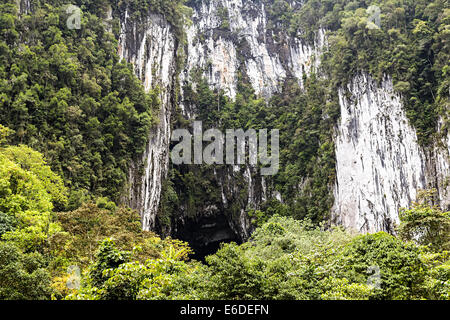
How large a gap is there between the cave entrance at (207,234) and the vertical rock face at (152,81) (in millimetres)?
6566

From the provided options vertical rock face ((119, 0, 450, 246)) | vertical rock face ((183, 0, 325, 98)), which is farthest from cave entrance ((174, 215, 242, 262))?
vertical rock face ((183, 0, 325, 98))

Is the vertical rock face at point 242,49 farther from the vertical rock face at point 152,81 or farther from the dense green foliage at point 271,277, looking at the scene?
the dense green foliage at point 271,277

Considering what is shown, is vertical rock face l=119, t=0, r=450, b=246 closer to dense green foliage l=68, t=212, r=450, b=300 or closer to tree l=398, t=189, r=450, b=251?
tree l=398, t=189, r=450, b=251

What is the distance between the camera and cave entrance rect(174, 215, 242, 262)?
29.9 meters

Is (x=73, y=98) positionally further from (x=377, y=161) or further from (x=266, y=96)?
(x=266, y=96)

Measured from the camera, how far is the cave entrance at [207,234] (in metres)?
29.9

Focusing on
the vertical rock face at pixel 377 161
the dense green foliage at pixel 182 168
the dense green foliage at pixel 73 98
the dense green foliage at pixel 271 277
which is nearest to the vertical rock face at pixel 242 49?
the dense green foliage at pixel 182 168

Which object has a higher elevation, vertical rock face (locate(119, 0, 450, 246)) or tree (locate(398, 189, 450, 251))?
vertical rock face (locate(119, 0, 450, 246))

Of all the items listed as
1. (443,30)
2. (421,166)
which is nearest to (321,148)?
(421,166)

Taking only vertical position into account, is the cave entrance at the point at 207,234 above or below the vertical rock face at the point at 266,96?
below

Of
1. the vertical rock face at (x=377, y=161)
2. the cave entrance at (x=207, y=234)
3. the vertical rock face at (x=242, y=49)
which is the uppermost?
the vertical rock face at (x=242, y=49)

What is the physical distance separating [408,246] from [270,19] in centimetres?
3134

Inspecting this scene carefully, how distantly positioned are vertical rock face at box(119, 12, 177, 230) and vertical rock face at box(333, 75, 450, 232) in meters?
10.9
